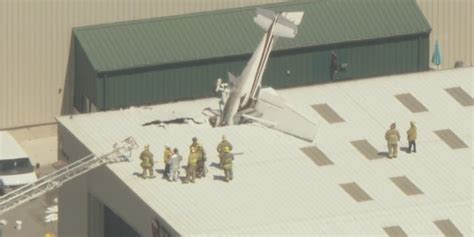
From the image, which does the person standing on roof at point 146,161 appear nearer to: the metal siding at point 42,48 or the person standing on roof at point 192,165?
the person standing on roof at point 192,165

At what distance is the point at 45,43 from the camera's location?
14212cm

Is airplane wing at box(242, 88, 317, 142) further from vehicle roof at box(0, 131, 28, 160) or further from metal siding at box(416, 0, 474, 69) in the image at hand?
metal siding at box(416, 0, 474, 69)

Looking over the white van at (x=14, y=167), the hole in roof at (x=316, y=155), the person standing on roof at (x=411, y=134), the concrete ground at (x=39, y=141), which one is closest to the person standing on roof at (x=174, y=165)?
the hole in roof at (x=316, y=155)

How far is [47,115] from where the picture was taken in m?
143

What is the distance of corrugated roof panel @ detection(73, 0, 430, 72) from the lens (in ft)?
466

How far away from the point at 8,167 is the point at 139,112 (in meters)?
10.1

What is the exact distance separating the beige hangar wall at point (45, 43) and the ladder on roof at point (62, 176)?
1919 cm

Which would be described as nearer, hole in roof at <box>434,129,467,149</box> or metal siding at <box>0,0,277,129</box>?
hole in roof at <box>434,129,467,149</box>

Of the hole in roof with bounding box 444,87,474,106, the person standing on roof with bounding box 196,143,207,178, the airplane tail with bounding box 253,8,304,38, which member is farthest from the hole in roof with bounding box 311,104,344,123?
the person standing on roof with bounding box 196,143,207,178

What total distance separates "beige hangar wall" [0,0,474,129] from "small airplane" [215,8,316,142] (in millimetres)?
18332

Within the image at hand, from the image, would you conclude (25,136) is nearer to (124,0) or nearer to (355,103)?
(124,0)

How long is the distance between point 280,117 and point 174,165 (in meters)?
7.32

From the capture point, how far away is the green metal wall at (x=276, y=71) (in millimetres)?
141250

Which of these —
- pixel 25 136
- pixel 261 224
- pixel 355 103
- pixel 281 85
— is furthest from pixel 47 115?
pixel 261 224
